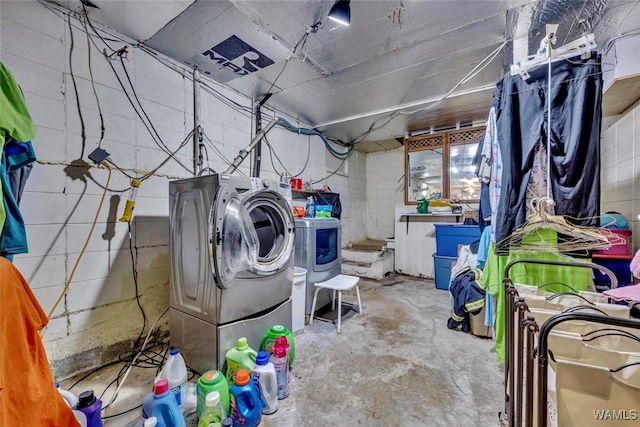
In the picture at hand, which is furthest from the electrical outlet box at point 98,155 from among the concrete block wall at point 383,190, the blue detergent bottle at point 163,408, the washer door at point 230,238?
the concrete block wall at point 383,190

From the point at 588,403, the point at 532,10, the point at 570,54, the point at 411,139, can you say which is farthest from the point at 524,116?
the point at 411,139

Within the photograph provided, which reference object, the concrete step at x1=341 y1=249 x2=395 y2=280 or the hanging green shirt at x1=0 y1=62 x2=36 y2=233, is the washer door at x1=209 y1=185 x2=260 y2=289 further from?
the concrete step at x1=341 y1=249 x2=395 y2=280

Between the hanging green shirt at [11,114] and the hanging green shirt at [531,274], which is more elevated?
the hanging green shirt at [11,114]

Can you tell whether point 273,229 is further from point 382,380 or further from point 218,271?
point 382,380

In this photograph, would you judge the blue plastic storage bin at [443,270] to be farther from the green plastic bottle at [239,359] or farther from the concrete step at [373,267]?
the green plastic bottle at [239,359]

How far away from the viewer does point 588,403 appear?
718 millimetres

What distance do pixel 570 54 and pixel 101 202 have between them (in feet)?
10.5

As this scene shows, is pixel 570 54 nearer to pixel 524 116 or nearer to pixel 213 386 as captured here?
pixel 524 116

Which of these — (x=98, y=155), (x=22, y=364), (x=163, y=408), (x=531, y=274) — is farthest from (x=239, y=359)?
(x=531, y=274)

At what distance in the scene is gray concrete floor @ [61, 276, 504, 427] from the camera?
1.42 m

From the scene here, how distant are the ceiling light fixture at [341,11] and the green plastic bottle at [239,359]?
2130 millimetres

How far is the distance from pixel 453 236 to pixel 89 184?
161 inches

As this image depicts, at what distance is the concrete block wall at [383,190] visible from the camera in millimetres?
5344

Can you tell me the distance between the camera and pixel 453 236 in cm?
368
